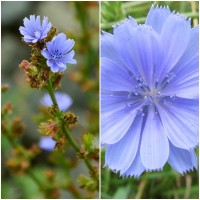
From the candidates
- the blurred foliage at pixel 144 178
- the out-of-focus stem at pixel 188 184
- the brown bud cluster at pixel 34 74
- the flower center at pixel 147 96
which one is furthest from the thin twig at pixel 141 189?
the brown bud cluster at pixel 34 74

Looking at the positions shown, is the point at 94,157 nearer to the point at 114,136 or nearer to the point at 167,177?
the point at 114,136

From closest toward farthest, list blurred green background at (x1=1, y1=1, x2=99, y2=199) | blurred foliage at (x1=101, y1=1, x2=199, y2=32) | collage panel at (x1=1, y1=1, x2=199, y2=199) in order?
collage panel at (x1=1, y1=1, x2=199, y2=199) → blurred foliage at (x1=101, y1=1, x2=199, y2=32) → blurred green background at (x1=1, y1=1, x2=99, y2=199)

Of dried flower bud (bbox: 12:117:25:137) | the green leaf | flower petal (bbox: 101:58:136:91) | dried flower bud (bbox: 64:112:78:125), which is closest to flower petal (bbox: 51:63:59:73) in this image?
dried flower bud (bbox: 64:112:78:125)

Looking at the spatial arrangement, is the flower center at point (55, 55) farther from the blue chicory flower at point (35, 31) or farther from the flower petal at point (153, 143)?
the flower petal at point (153, 143)

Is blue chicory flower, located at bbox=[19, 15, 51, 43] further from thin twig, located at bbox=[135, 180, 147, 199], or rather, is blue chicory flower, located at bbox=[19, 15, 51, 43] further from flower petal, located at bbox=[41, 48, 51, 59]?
thin twig, located at bbox=[135, 180, 147, 199]

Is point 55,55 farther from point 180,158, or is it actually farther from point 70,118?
point 180,158

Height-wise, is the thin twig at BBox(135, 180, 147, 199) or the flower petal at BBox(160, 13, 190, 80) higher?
A: the flower petal at BBox(160, 13, 190, 80)

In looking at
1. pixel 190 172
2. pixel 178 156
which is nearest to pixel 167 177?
pixel 190 172
